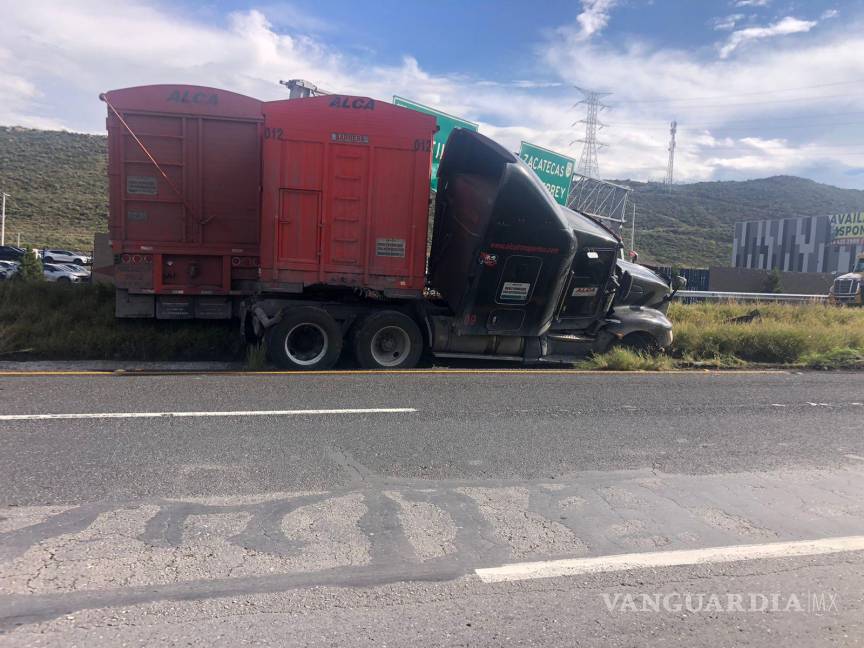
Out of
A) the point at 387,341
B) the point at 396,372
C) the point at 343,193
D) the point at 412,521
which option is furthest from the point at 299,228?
the point at 412,521

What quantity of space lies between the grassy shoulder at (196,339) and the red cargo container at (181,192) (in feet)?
1.81

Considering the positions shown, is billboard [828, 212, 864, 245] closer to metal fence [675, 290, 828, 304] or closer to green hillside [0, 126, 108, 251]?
metal fence [675, 290, 828, 304]

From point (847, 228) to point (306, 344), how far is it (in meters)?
50.3

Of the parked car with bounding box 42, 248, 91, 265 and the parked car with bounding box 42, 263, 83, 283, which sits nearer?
the parked car with bounding box 42, 263, 83, 283

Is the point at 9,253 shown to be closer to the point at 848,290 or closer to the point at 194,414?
the point at 194,414

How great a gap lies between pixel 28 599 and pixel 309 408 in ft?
13.1

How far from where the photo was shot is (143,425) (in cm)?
625

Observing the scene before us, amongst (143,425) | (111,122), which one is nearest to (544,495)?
(143,425)

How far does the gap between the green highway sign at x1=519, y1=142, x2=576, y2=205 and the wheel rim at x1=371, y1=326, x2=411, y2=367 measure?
977 centimetres

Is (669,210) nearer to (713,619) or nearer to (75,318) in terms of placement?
(75,318)

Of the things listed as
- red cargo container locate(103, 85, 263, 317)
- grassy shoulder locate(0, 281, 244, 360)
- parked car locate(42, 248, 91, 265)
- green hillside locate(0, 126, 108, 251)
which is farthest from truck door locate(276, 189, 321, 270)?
green hillside locate(0, 126, 108, 251)

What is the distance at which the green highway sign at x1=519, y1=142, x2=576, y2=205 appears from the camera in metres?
18.5

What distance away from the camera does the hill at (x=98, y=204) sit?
49.7 m

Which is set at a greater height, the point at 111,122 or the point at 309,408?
the point at 111,122
